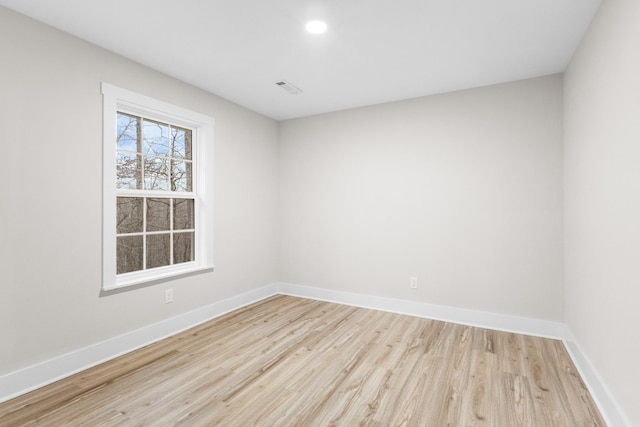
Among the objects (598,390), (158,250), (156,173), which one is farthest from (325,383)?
(156,173)

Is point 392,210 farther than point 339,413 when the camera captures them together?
Yes

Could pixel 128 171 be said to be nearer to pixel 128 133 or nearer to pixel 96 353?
pixel 128 133

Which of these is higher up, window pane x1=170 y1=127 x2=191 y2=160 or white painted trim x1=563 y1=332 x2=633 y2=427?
window pane x1=170 y1=127 x2=191 y2=160

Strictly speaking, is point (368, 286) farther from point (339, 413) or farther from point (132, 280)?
point (132, 280)

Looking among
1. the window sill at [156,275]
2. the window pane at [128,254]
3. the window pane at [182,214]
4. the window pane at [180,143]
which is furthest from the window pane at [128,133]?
the window sill at [156,275]

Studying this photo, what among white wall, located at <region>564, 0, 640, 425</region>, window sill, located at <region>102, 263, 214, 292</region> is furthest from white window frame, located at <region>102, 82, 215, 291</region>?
white wall, located at <region>564, 0, 640, 425</region>

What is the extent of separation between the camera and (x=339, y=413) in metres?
1.87

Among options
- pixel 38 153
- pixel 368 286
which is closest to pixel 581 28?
pixel 368 286

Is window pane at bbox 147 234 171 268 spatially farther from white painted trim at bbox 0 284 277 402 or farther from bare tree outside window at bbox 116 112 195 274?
white painted trim at bbox 0 284 277 402

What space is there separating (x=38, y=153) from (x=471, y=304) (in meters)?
3.98

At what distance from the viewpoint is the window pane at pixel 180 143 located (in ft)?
10.6

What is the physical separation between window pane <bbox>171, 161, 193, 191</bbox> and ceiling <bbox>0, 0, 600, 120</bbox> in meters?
0.85

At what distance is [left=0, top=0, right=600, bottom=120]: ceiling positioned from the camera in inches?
79.5

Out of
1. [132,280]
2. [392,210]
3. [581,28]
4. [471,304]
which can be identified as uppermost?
[581,28]
